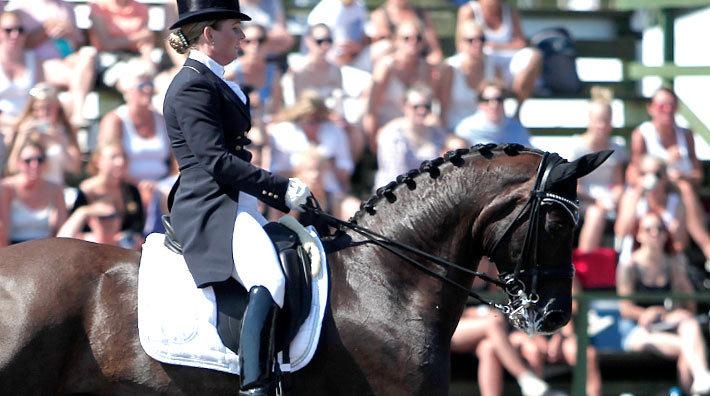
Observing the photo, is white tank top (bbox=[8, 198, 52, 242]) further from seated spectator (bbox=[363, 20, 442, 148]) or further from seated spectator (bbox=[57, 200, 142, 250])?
seated spectator (bbox=[363, 20, 442, 148])

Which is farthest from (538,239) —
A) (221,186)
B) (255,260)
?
(221,186)

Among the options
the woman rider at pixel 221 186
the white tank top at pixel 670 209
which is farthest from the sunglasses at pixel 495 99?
the woman rider at pixel 221 186

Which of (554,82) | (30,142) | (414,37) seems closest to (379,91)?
(414,37)

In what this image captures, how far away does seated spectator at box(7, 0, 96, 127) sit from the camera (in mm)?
10438

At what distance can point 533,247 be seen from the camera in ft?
18.5

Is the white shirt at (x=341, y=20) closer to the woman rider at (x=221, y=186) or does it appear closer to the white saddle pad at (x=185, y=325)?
the woman rider at (x=221, y=186)

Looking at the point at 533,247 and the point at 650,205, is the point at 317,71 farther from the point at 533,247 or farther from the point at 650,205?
the point at 533,247

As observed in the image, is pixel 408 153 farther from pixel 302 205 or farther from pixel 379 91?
pixel 302 205

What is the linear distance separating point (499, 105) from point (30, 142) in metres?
4.12

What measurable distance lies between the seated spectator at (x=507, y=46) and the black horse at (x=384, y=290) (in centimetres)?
653

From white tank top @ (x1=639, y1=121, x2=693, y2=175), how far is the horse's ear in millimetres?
6600

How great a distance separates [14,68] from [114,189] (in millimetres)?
1501

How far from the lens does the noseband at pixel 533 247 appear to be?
561 centimetres

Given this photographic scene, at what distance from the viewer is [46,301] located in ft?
17.9
